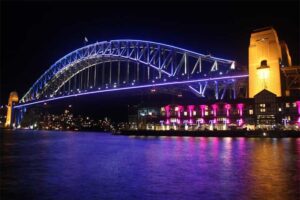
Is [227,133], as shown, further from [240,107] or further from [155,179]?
[155,179]

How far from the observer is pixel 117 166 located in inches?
683

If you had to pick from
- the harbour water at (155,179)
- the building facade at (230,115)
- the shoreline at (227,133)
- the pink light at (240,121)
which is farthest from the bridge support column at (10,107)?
the harbour water at (155,179)

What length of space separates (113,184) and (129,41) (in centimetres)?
6347

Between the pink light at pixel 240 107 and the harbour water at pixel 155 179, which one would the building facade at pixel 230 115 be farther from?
the harbour water at pixel 155 179

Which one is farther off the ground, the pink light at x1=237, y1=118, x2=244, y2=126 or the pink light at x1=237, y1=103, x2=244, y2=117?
the pink light at x1=237, y1=103, x2=244, y2=117

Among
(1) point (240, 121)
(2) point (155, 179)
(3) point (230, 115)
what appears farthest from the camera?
(3) point (230, 115)

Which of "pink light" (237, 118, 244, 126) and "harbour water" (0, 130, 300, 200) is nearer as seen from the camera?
"harbour water" (0, 130, 300, 200)

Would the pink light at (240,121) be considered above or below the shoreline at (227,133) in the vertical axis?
above

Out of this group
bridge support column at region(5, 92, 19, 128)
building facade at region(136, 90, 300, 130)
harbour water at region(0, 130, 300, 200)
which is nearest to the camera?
harbour water at region(0, 130, 300, 200)

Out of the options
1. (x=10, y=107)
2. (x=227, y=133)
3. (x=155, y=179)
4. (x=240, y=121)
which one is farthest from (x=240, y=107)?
(x=10, y=107)

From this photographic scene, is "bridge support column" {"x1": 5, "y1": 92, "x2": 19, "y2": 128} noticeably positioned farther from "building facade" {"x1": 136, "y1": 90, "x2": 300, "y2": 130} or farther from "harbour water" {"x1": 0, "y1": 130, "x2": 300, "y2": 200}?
"harbour water" {"x1": 0, "y1": 130, "x2": 300, "y2": 200}

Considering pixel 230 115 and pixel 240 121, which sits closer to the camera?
pixel 240 121

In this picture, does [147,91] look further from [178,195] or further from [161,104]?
[178,195]

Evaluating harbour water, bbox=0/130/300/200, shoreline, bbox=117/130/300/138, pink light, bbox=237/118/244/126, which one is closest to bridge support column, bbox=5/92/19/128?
shoreline, bbox=117/130/300/138
